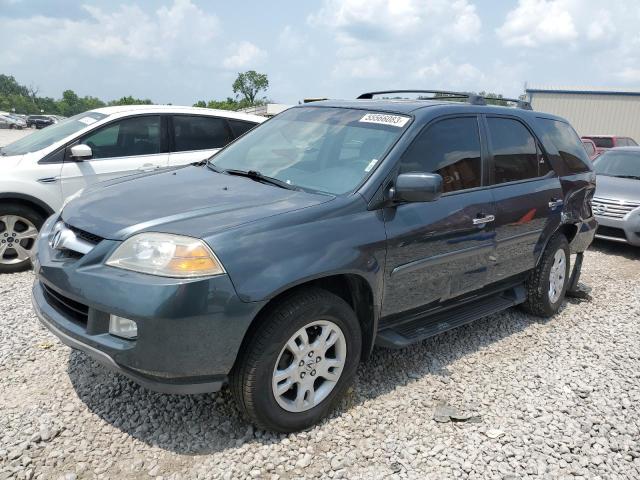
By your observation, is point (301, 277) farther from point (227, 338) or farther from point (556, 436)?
point (556, 436)

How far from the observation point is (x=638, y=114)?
3594cm

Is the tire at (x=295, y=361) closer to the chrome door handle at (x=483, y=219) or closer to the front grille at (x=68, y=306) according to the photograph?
the front grille at (x=68, y=306)

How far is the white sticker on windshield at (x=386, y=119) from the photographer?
11.8ft

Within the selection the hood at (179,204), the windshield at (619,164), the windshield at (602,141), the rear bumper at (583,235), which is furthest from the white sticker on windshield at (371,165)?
the windshield at (602,141)

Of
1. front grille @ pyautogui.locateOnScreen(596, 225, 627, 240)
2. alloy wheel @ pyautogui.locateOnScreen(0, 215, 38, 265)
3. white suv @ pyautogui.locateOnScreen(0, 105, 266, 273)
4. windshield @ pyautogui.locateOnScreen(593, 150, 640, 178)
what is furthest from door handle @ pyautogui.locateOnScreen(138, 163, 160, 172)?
windshield @ pyautogui.locateOnScreen(593, 150, 640, 178)

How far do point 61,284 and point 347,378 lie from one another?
1616 millimetres

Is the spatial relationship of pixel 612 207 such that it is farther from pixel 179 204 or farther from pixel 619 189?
pixel 179 204

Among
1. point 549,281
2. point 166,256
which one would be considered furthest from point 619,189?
point 166,256

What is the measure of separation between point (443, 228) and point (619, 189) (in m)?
5.88

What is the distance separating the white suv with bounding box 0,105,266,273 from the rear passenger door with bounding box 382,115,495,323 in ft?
9.99

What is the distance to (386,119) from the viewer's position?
367 cm

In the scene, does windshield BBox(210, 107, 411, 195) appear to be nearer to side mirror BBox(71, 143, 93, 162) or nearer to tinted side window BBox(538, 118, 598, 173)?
tinted side window BBox(538, 118, 598, 173)

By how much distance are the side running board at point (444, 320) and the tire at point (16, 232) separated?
3.91 metres

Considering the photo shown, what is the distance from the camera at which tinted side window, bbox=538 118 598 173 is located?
193 inches
